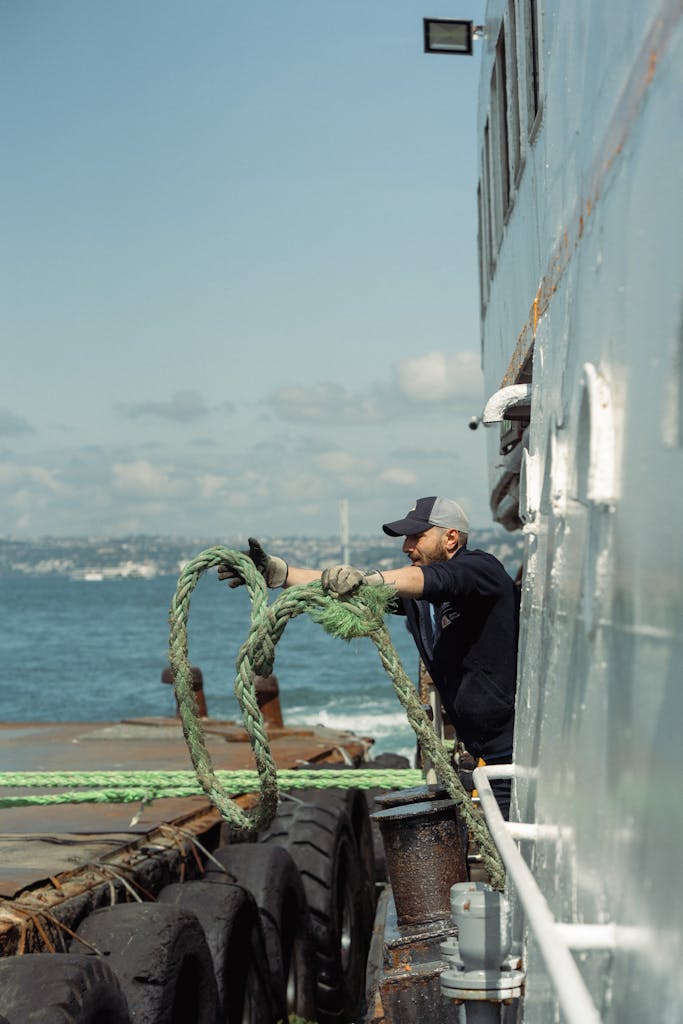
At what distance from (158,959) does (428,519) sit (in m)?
2.20

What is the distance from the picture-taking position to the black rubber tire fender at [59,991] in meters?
3.85

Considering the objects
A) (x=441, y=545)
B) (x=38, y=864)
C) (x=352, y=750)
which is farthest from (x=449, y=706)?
(x=352, y=750)

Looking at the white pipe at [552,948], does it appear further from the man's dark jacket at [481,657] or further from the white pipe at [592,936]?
the man's dark jacket at [481,657]

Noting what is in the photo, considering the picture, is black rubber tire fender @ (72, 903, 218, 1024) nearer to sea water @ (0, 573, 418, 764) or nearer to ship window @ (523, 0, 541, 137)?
ship window @ (523, 0, 541, 137)

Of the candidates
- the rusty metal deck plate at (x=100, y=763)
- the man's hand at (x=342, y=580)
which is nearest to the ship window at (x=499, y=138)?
the man's hand at (x=342, y=580)

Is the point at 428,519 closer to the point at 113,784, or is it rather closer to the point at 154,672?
the point at 113,784

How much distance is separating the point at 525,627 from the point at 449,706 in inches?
54.2

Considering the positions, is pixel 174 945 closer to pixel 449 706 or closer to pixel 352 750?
pixel 449 706

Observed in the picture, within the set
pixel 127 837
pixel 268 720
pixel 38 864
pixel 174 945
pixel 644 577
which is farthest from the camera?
pixel 268 720

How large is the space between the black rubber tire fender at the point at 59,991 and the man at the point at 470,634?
71.0 inches

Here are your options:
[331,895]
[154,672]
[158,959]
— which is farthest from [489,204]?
[154,672]

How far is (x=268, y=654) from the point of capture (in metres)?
3.91

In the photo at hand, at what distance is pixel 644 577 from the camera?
201 cm

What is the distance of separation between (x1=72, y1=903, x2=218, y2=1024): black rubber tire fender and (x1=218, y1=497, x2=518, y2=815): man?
1530mm
